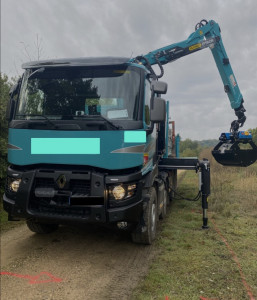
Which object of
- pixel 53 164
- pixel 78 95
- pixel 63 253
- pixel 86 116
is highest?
pixel 78 95

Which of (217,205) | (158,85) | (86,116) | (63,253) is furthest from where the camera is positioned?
(217,205)

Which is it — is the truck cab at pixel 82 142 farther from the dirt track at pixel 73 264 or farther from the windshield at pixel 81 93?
the dirt track at pixel 73 264

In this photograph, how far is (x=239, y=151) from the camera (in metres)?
7.75

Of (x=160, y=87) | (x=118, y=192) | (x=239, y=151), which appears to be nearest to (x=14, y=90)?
(x=160, y=87)

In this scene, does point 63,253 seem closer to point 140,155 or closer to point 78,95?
point 140,155

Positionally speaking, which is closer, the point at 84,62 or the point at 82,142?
the point at 82,142

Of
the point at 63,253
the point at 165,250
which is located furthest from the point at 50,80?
the point at 165,250

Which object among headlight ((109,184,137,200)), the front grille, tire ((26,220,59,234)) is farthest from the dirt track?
headlight ((109,184,137,200))

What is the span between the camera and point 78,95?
12.6 feet

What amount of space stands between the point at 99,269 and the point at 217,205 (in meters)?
4.24

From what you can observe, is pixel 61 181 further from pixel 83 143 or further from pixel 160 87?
pixel 160 87

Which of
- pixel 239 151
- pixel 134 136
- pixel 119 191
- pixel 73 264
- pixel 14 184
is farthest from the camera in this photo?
pixel 239 151

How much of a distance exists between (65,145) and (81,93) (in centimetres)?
84

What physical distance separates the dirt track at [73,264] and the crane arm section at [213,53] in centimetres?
469
